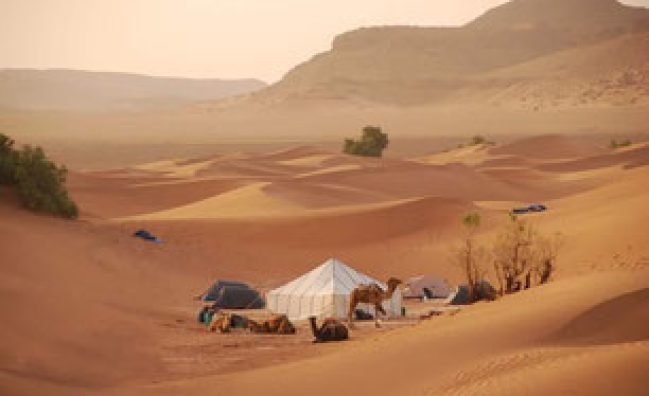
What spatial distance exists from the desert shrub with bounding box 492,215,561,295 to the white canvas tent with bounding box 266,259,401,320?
2799mm

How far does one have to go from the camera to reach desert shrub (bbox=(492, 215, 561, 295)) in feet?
77.5

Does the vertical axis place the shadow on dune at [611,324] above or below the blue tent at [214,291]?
above

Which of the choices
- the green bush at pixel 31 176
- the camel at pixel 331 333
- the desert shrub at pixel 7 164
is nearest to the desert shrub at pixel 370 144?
the green bush at pixel 31 176

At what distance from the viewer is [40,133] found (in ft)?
409

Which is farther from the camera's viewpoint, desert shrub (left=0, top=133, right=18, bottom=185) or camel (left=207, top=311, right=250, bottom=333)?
desert shrub (left=0, top=133, right=18, bottom=185)

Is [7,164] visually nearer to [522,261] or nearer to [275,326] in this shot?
[275,326]

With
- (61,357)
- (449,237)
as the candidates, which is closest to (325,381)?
(61,357)

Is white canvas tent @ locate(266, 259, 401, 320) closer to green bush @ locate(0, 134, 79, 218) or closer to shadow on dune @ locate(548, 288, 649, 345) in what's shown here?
green bush @ locate(0, 134, 79, 218)

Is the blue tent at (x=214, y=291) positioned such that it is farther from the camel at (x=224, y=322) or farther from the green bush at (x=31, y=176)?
the green bush at (x=31, y=176)

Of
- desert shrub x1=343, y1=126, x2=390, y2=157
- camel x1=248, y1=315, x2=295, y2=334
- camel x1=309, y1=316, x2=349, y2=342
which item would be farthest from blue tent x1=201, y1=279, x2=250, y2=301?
desert shrub x1=343, y1=126, x2=390, y2=157

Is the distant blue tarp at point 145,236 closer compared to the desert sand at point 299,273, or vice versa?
the desert sand at point 299,273

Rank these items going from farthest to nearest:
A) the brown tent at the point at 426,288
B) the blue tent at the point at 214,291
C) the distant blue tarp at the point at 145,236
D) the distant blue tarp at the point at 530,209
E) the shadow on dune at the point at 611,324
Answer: the distant blue tarp at the point at 530,209, the distant blue tarp at the point at 145,236, the brown tent at the point at 426,288, the blue tent at the point at 214,291, the shadow on dune at the point at 611,324

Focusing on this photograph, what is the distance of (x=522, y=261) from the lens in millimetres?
24781

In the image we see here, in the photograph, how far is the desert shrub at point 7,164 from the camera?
98.2 feet
